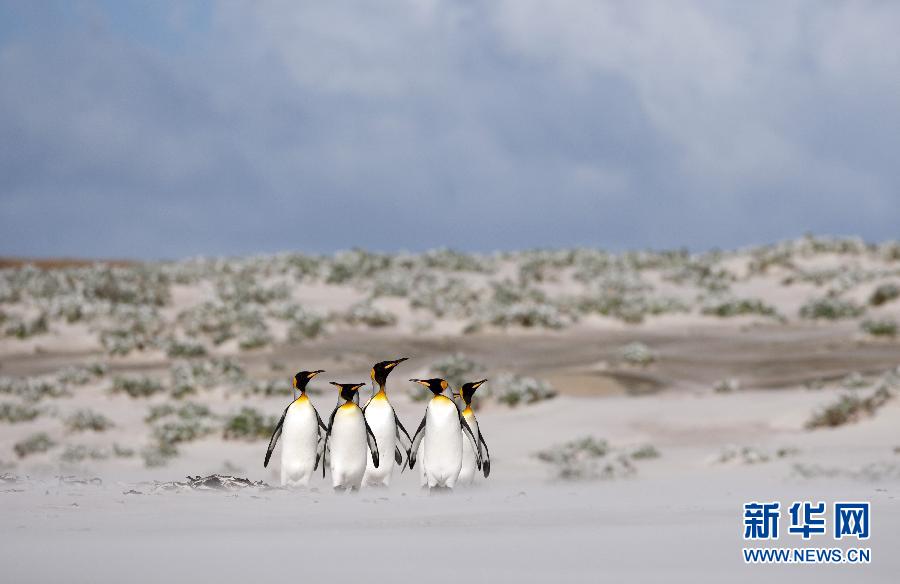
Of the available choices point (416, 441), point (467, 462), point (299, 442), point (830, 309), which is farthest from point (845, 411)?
point (830, 309)

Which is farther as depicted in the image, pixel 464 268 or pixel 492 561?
pixel 464 268

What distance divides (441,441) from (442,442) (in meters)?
0.01

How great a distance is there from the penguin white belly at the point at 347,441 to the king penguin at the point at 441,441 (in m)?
0.38

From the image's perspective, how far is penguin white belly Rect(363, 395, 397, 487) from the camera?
29.6 ft

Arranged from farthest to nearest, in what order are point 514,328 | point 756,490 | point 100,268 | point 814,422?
point 100,268
point 514,328
point 814,422
point 756,490

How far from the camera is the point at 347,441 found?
8.68m

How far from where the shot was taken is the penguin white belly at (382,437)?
355 inches

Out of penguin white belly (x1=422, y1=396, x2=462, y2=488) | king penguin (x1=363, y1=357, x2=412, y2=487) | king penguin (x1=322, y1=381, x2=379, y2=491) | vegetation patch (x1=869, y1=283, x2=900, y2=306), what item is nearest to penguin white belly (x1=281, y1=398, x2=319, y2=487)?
king penguin (x1=322, y1=381, x2=379, y2=491)

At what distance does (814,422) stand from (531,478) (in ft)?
14.5

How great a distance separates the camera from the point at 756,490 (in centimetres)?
1002

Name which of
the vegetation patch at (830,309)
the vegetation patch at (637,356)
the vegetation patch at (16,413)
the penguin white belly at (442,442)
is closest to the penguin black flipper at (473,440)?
the penguin white belly at (442,442)

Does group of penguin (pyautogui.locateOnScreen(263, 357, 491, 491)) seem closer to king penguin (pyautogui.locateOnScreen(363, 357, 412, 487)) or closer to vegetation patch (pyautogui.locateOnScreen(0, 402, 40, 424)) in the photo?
king penguin (pyautogui.locateOnScreen(363, 357, 412, 487))

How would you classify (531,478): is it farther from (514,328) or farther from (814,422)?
(514,328)

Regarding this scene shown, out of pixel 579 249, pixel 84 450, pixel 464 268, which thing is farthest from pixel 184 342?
pixel 579 249
